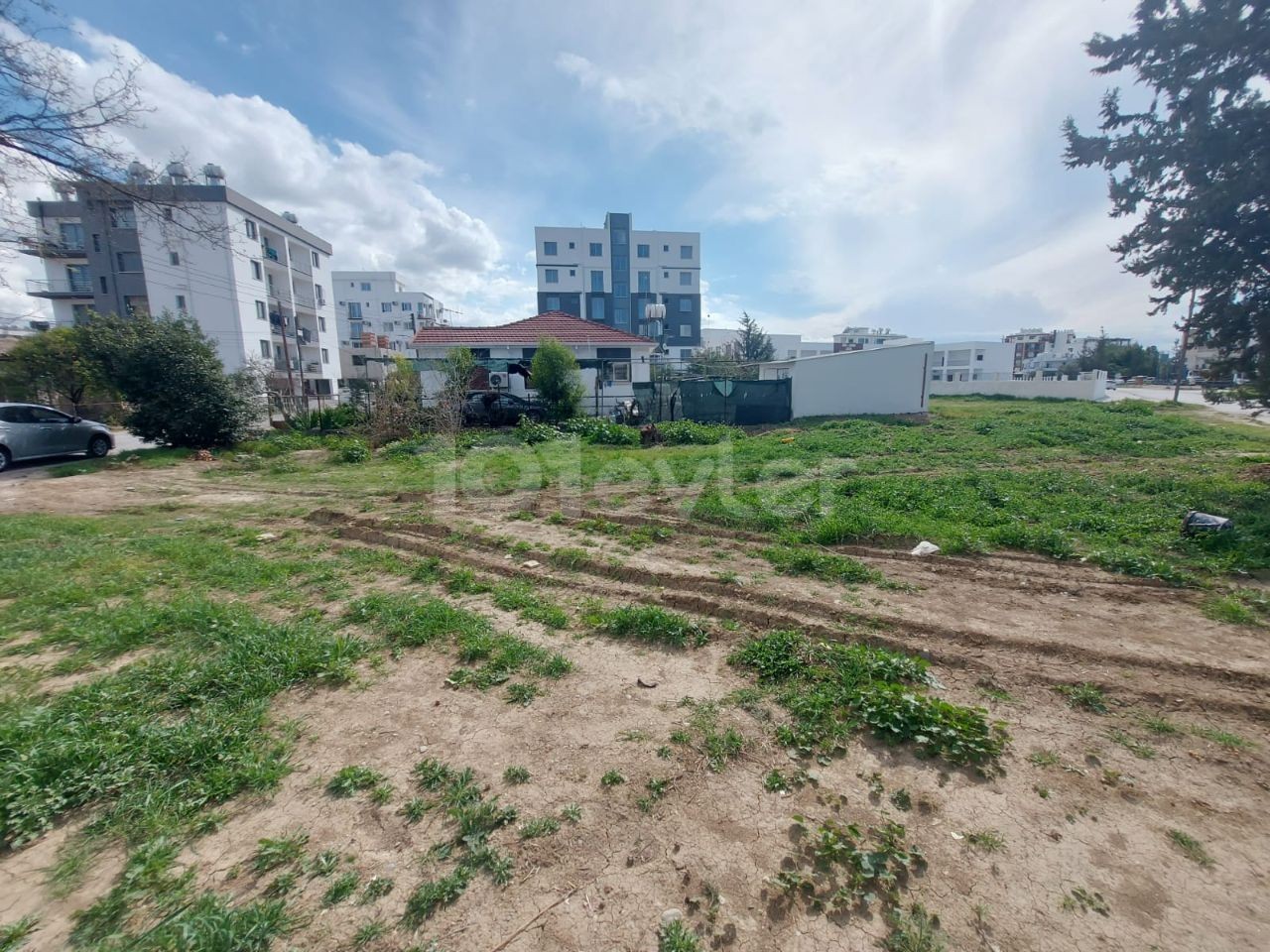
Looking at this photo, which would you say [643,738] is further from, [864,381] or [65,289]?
[65,289]

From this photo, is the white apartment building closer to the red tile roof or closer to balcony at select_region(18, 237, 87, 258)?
the red tile roof

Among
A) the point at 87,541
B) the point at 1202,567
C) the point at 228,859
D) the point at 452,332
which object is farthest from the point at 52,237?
the point at 452,332

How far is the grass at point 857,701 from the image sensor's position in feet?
8.75

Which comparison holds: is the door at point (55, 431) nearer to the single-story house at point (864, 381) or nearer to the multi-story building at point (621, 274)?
the single-story house at point (864, 381)

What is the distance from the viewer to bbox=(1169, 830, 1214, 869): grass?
2043 mm

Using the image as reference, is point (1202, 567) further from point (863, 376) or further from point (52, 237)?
point (863, 376)

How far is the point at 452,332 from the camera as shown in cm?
2428

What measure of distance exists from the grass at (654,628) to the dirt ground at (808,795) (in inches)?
5.4

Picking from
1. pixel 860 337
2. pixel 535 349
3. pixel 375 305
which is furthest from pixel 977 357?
pixel 375 305

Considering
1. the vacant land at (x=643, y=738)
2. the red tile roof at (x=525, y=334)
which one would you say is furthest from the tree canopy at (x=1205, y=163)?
the red tile roof at (x=525, y=334)

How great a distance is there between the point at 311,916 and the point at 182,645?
8.81 feet

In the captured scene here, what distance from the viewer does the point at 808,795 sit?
2381mm

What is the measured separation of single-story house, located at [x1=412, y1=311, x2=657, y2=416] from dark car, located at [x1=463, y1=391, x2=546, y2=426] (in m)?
2.27

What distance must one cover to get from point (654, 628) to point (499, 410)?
15.3 meters
